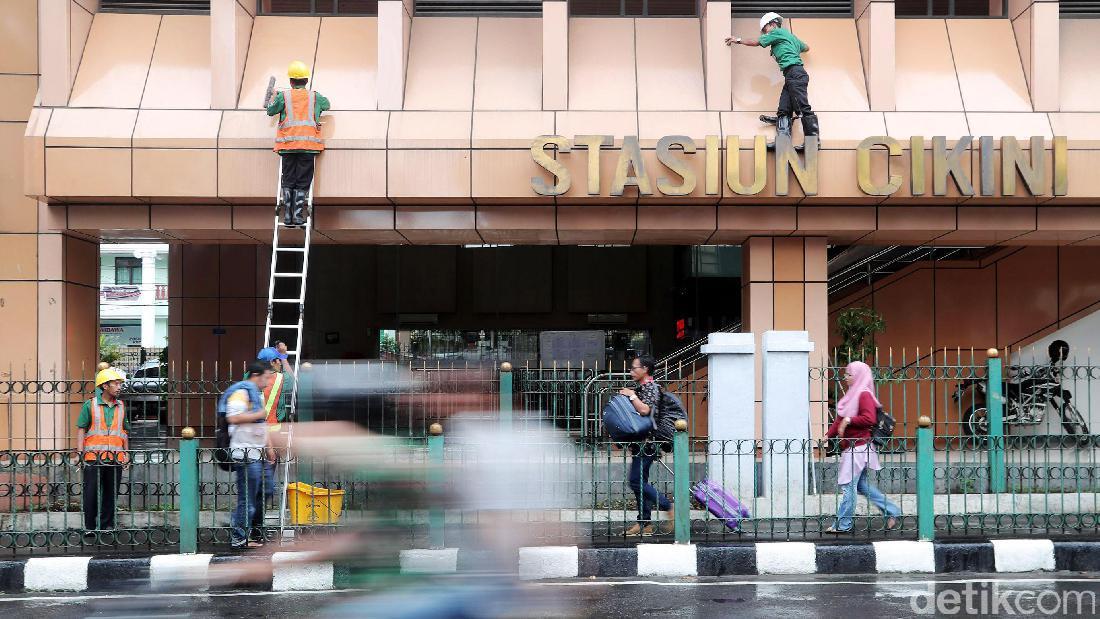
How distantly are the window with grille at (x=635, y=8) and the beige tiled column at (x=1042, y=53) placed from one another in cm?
434

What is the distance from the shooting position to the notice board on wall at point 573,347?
695 inches

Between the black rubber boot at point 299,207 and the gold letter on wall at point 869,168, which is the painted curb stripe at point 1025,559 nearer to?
the gold letter on wall at point 869,168

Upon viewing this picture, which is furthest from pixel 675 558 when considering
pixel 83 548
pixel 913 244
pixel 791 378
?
pixel 913 244

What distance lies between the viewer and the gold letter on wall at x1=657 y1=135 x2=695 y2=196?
41.3 ft

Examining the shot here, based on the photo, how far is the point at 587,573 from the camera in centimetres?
902

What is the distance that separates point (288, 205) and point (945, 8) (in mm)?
9334

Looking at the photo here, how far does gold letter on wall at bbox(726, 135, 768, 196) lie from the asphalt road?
524cm

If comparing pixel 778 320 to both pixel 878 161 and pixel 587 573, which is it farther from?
pixel 587 573

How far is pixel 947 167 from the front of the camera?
12.6 m

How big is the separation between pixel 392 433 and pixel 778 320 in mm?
9173

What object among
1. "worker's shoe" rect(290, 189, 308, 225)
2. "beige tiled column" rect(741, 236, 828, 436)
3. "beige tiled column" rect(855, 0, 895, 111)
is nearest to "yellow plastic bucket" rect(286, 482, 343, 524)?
"worker's shoe" rect(290, 189, 308, 225)

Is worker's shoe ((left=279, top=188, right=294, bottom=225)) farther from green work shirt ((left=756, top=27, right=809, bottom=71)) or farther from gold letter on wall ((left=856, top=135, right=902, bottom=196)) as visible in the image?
gold letter on wall ((left=856, top=135, right=902, bottom=196))

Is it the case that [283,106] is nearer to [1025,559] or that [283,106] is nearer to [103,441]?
[103,441]

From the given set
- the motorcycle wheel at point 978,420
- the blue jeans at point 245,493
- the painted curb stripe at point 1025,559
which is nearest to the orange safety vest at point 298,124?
the blue jeans at point 245,493
